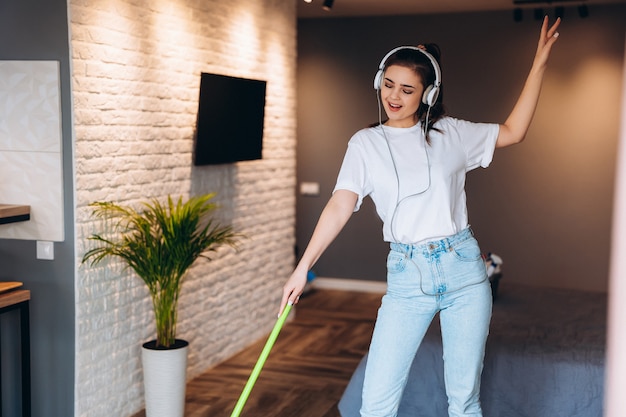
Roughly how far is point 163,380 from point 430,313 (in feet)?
5.19

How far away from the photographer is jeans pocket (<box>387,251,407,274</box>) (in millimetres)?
2020

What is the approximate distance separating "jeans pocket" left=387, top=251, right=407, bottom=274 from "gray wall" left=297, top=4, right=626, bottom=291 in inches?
155

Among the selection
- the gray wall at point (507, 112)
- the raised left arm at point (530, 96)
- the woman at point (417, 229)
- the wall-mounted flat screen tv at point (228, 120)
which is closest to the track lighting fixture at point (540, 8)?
the gray wall at point (507, 112)

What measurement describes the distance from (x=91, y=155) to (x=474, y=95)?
3502mm

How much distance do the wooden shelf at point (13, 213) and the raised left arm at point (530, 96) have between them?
1.83 m

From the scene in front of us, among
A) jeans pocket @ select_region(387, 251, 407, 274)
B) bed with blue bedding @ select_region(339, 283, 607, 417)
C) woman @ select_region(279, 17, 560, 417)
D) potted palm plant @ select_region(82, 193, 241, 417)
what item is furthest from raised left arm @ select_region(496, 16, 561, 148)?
potted palm plant @ select_region(82, 193, 241, 417)

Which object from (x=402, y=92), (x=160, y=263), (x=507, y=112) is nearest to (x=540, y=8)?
(x=507, y=112)

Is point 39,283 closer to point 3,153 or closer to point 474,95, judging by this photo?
point 3,153

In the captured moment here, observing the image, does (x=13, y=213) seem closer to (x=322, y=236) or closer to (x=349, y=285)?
(x=322, y=236)

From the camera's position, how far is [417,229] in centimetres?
201

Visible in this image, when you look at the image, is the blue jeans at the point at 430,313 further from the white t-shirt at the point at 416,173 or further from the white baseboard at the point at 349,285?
the white baseboard at the point at 349,285

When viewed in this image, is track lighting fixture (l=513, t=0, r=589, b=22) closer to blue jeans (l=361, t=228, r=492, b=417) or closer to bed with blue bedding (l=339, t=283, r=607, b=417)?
bed with blue bedding (l=339, t=283, r=607, b=417)

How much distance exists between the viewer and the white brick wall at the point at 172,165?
311 centimetres

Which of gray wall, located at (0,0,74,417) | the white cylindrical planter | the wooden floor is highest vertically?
gray wall, located at (0,0,74,417)
